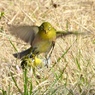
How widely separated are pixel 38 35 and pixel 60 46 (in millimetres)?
895

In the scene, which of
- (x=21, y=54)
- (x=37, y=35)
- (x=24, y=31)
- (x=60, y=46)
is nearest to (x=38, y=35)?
(x=37, y=35)

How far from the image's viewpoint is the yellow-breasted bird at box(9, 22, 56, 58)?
4.58 meters

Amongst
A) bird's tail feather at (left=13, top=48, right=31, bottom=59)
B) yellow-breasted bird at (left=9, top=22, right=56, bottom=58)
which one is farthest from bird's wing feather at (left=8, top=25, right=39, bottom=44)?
bird's tail feather at (left=13, top=48, right=31, bottom=59)

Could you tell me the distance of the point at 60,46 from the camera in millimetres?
5477

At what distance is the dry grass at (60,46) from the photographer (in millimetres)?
4367

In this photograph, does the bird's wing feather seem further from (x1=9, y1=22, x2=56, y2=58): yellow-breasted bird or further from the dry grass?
the dry grass

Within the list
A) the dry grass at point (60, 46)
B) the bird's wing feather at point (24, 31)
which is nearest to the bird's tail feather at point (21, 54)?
the dry grass at point (60, 46)

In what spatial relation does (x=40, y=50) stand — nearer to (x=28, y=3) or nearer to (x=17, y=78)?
(x=17, y=78)

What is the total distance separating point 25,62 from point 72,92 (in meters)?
0.71

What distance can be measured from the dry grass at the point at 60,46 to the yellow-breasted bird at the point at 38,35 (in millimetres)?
224

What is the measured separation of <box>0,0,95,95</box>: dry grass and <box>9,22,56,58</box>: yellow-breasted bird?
0.74ft

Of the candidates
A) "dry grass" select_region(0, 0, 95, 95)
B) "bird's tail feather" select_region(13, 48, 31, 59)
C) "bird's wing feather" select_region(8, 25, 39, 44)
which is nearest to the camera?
"dry grass" select_region(0, 0, 95, 95)

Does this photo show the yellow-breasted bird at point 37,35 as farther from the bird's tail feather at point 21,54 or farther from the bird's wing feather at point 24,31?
the bird's tail feather at point 21,54

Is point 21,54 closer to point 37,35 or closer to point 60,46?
point 37,35
